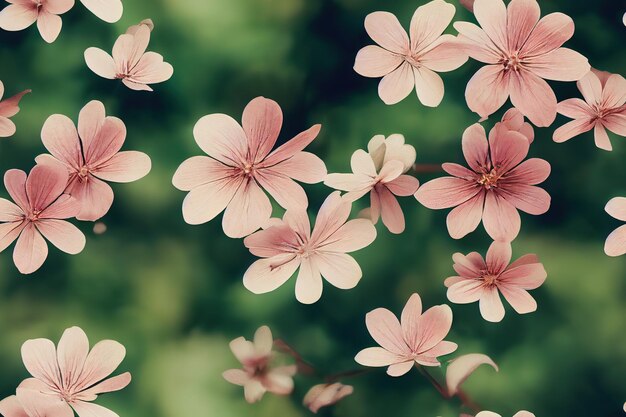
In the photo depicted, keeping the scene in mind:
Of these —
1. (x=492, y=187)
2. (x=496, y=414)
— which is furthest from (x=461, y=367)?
(x=492, y=187)

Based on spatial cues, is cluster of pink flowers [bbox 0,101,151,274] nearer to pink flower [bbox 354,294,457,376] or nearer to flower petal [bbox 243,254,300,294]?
flower petal [bbox 243,254,300,294]

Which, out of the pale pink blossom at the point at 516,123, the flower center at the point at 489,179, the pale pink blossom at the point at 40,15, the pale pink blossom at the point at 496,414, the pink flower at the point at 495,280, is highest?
the pale pink blossom at the point at 40,15

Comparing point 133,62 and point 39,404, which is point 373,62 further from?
point 39,404

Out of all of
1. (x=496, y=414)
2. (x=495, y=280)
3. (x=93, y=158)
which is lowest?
(x=496, y=414)

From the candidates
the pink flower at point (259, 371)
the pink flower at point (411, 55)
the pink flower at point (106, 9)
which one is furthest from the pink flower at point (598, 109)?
the pink flower at point (106, 9)

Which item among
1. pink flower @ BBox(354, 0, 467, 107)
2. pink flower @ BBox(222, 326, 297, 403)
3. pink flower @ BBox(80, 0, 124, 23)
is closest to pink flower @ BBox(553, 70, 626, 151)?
pink flower @ BBox(354, 0, 467, 107)

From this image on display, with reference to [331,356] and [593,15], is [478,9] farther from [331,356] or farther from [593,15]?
[331,356]

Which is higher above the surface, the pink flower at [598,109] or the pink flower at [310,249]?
the pink flower at [598,109]

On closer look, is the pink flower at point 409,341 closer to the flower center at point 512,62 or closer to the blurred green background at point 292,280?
the blurred green background at point 292,280
